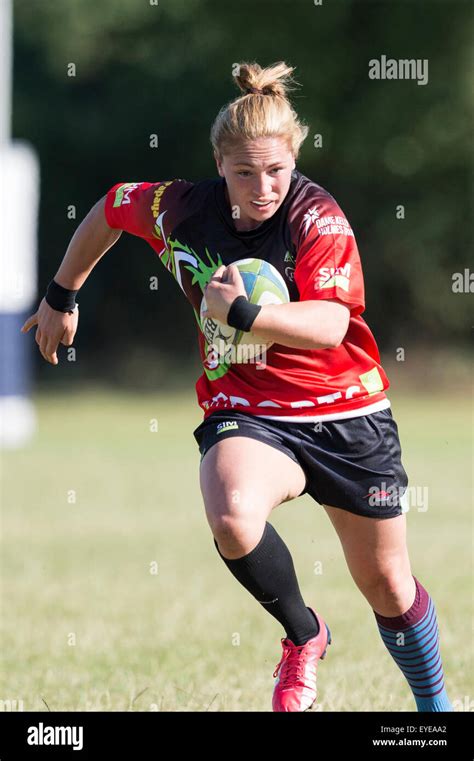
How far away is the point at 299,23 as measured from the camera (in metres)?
22.5

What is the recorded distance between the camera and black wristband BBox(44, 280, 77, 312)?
4.48m

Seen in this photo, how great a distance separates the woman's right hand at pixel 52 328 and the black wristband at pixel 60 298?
0.05 ft

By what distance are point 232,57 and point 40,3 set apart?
171 inches

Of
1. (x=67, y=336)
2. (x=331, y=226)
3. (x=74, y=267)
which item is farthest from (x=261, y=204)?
(x=67, y=336)

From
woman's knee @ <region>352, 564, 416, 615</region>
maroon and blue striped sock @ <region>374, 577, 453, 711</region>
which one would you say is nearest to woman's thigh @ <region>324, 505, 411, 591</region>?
woman's knee @ <region>352, 564, 416, 615</region>

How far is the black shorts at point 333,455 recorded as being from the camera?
387cm

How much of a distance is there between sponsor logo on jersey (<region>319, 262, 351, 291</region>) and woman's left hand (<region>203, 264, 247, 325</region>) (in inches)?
9.6

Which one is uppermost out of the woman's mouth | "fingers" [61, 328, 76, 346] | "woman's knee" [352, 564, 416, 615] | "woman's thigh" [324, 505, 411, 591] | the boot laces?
the woman's mouth

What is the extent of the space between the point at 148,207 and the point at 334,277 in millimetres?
836

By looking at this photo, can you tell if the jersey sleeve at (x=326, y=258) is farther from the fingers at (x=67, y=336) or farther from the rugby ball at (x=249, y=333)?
the fingers at (x=67, y=336)

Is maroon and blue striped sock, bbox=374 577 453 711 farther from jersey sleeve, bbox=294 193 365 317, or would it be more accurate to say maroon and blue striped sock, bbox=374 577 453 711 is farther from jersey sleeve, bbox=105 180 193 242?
jersey sleeve, bbox=105 180 193 242

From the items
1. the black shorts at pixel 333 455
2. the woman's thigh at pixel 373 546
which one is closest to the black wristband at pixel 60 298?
the black shorts at pixel 333 455

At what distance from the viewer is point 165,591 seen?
7.29 metres
